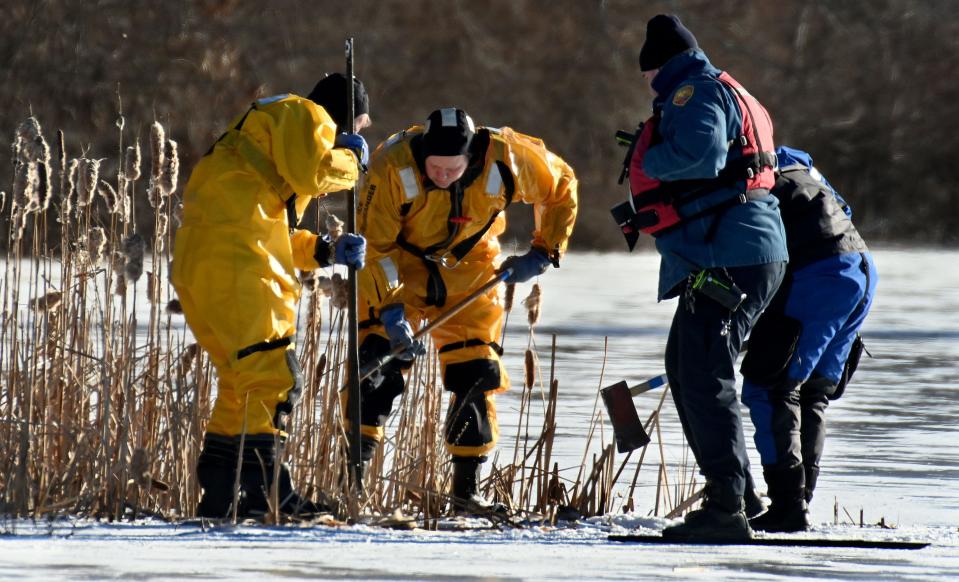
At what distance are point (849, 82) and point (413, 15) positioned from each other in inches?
379

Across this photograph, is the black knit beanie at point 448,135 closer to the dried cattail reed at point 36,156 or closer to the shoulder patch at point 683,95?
the shoulder patch at point 683,95

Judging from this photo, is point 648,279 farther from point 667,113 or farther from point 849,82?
point 849,82

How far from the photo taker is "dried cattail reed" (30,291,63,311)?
17.2 ft

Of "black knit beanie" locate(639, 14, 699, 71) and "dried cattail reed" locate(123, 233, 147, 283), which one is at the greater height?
"black knit beanie" locate(639, 14, 699, 71)

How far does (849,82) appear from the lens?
34375 millimetres

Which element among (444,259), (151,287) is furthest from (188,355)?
(444,259)

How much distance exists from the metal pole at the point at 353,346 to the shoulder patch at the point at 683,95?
3.21 feet

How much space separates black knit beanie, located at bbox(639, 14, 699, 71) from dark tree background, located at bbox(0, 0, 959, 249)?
2112 cm

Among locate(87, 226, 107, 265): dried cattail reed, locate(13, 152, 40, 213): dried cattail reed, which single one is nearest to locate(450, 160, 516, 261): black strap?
locate(87, 226, 107, 265): dried cattail reed

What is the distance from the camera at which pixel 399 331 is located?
519 cm

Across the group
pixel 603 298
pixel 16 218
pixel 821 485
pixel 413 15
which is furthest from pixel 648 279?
pixel 413 15

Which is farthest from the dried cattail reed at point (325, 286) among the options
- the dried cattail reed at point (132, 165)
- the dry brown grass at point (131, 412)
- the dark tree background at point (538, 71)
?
the dark tree background at point (538, 71)

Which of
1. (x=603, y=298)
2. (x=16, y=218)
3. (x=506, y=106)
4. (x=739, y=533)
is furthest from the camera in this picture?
(x=506, y=106)

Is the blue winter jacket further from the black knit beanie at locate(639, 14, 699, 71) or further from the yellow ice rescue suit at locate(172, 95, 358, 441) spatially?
the yellow ice rescue suit at locate(172, 95, 358, 441)
